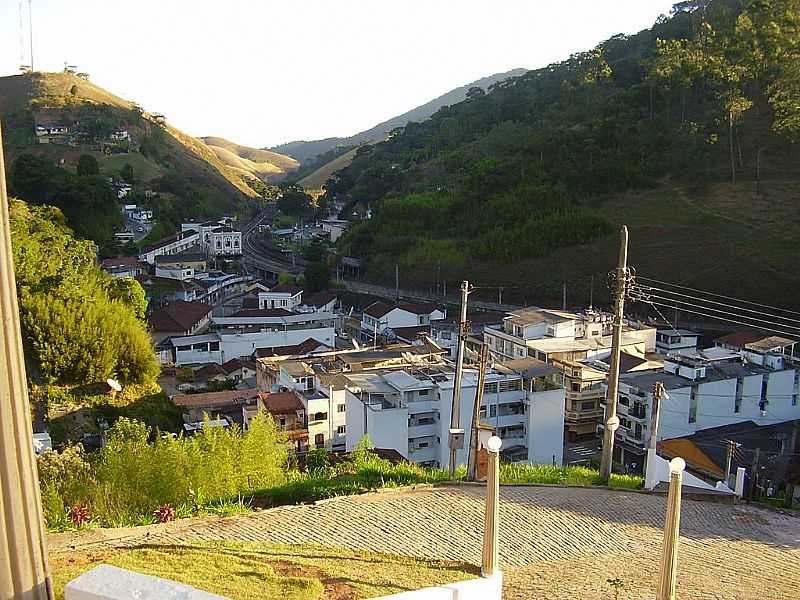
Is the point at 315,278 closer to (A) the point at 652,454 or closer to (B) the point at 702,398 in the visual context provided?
(B) the point at 702,398

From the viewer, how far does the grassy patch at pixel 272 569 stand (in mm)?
4555

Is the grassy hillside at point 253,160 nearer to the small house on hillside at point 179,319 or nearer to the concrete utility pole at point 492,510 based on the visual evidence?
the small house on hillside at point 179,319

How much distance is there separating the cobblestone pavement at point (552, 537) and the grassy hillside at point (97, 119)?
165ft

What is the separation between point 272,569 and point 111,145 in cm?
5950

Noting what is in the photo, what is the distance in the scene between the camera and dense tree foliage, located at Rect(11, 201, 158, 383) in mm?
14500

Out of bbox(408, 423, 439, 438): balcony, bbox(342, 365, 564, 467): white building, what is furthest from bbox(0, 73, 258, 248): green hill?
bbox(408, 423, 439, 438): balcony

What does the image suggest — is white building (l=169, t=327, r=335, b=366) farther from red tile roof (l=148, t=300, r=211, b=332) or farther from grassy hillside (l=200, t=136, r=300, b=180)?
grassy hillside (l=200, t=136, r=300, b=180)

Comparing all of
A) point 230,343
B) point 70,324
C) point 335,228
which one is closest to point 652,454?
point 70,324

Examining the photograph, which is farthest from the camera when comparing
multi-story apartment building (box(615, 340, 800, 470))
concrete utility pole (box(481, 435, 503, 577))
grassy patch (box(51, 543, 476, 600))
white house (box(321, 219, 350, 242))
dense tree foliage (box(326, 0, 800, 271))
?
white house (box(321, 219, 350, 242))

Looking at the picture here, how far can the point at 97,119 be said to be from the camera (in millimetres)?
60406

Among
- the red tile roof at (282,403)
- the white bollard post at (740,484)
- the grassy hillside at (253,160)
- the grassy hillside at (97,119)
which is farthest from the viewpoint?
the grassy hillside at (253,160)

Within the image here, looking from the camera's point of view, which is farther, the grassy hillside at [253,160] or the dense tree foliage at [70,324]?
the grassy hillside at [253,160]

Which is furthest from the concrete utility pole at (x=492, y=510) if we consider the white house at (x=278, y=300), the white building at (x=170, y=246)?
the white building at (x=170, y=246)

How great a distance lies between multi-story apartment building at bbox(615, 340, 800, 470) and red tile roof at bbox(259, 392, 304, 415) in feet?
25.4
